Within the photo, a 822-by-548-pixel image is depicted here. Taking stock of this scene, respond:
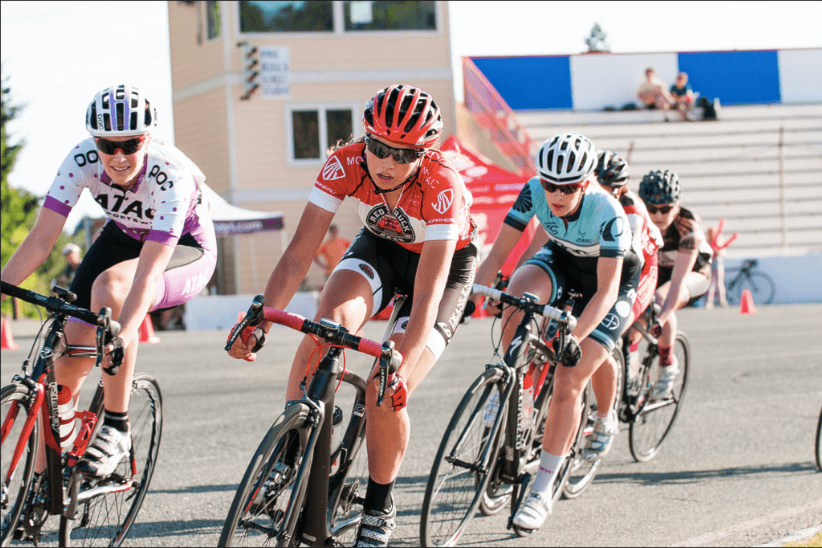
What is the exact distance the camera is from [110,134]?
3982 mm

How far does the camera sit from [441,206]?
3873 millimetres

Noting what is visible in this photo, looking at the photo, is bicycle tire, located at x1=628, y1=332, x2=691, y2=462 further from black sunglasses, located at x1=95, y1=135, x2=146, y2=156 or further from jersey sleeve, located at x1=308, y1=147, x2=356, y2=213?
black sunglasses, located at x1=95, y1=135, x2=146, y2=156

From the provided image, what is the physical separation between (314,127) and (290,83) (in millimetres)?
1402

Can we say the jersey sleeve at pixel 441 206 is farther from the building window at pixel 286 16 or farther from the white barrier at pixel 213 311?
the building window at pixel 286 16

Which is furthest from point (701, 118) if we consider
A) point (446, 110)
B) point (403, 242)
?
point (403, 242)

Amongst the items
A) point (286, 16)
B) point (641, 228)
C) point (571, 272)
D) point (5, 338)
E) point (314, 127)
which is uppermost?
point (286, 16)

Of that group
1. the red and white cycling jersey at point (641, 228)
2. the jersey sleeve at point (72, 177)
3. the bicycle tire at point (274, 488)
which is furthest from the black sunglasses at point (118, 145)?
the red and white cycling jersey at point (641, 228)

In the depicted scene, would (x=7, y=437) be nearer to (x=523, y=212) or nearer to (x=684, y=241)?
(x=523, y=212)

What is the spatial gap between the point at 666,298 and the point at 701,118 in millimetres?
23644

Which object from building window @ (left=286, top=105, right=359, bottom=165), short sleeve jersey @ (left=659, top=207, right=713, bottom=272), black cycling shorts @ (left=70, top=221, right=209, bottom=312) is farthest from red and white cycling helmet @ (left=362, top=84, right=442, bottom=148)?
building window @ (left=286, top=105, right=359, bottom=165)

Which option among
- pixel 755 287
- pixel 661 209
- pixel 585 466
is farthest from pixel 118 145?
pixel 755 287

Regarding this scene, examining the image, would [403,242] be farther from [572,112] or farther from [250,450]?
[572,112]

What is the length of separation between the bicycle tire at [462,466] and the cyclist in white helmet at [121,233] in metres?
1.66

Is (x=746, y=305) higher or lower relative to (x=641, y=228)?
lower
